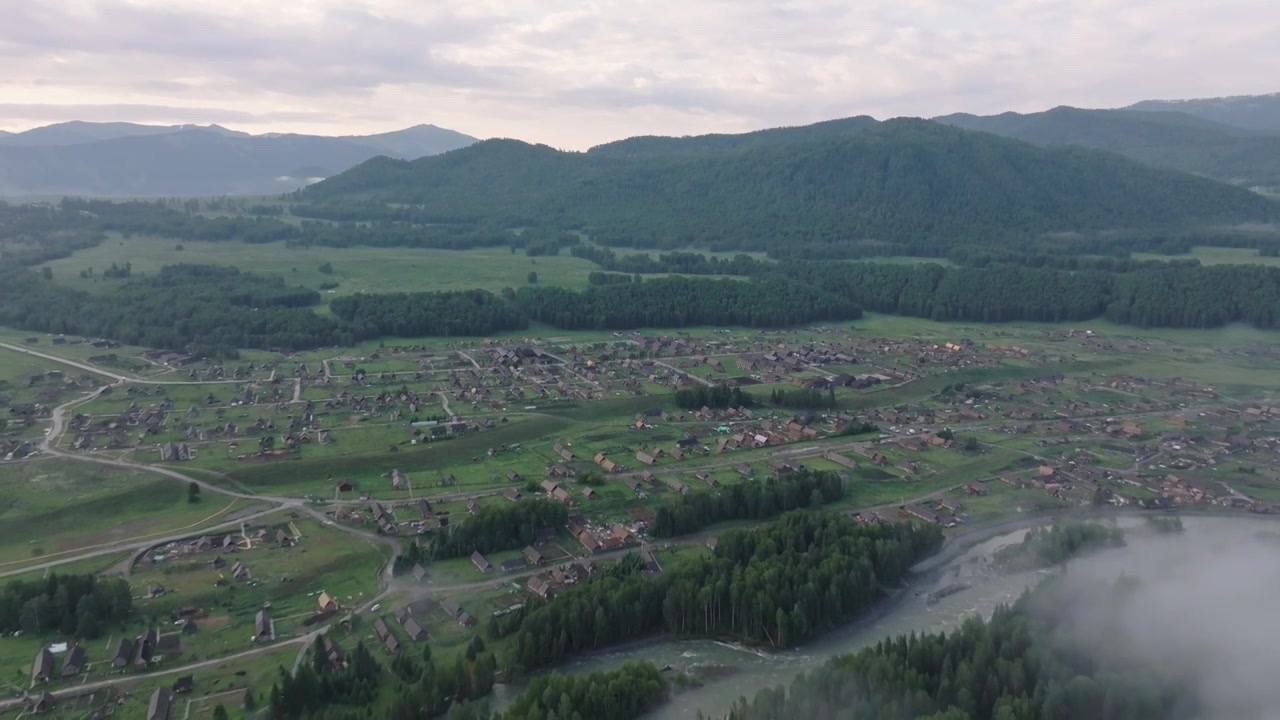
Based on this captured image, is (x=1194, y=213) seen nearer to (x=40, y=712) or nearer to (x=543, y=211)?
(x=543, y=211)

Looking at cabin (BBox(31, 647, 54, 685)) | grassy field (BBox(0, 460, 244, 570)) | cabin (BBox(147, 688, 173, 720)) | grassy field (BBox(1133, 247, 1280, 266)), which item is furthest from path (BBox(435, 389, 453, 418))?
grassy field (BBox(1133, 247, 1280, 266))

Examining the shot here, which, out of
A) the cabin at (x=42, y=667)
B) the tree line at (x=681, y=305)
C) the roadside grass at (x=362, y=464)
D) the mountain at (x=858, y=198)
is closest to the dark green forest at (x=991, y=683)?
the cabin at (x=42, y=667)

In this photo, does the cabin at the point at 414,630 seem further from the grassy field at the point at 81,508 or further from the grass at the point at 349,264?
the grass at the point at 349,264

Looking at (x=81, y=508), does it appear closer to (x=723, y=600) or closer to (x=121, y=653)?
(x=121, y=653)

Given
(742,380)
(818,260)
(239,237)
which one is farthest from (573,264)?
(742,380)

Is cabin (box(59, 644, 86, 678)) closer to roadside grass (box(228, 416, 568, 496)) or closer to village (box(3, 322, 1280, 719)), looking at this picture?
village (box(3, 322, 1280, 719))

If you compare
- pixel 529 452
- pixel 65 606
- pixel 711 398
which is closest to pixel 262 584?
pixel 65 606
